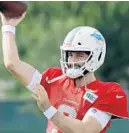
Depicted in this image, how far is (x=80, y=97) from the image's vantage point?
4.38 meters

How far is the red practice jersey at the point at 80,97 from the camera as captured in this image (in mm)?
4312

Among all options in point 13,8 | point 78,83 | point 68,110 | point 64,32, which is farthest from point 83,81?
point 64,32

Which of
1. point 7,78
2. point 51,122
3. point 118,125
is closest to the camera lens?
point 51,122

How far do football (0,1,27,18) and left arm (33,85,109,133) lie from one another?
0.58m

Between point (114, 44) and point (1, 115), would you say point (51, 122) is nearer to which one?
point (1, 115)

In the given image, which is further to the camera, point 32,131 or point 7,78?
point 7,78

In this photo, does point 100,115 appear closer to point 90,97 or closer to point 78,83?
point 90,97

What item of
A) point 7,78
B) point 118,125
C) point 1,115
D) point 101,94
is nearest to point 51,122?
point 101,94

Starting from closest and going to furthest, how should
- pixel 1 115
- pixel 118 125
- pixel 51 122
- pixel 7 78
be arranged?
pixel 51 122 → pixel 118 125 → pixel 1 115 → pixel 7 78

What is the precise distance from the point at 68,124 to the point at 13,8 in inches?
32.9

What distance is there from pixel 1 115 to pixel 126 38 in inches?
83.6

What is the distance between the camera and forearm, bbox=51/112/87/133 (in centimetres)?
402

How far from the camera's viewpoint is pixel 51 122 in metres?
4.31

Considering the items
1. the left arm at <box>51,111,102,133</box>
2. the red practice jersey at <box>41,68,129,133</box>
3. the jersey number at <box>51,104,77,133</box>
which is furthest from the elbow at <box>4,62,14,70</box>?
the left arm at <box>51,111,102,133</box>
